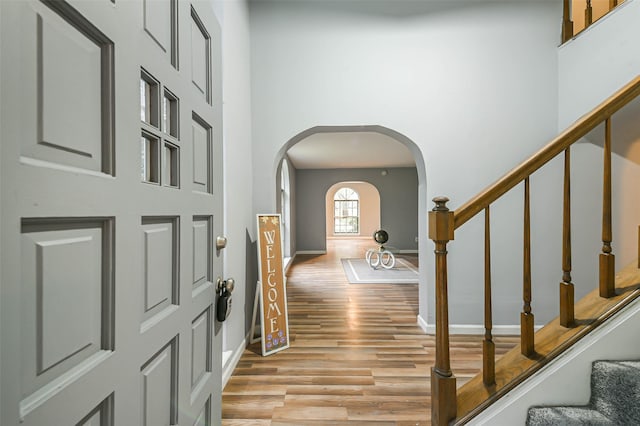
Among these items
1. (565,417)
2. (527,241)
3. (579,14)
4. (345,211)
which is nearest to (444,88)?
(579,14)

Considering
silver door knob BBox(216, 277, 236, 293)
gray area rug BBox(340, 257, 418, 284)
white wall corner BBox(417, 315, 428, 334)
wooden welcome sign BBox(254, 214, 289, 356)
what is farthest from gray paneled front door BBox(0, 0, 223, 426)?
gray area rug BBox(340, 257, 418, 284)

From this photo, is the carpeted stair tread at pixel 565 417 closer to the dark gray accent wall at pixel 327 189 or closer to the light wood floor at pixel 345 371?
the light wood floor at pixel 345 371

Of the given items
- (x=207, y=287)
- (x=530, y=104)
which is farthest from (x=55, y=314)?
(x=530, y=104)

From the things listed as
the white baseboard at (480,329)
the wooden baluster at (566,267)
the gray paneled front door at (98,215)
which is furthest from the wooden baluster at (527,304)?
the white baseboard at (480,329)

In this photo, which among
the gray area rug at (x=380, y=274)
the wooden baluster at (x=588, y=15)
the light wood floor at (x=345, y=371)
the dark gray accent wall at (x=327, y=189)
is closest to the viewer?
the light wood floor at (x=345, y=371)

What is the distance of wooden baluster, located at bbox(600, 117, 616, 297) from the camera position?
1.25 meters

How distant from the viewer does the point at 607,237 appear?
126cm

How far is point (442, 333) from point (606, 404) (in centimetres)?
66

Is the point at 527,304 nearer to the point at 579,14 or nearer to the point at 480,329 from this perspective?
the point at 480,329

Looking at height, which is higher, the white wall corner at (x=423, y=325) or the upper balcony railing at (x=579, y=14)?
the upper balcony railing at (x=579, y=14)

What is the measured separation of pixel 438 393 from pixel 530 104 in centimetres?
278

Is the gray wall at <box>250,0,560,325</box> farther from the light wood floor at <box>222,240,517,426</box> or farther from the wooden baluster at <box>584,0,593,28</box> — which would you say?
the light wood floor at <box>222,240,517,426</box>

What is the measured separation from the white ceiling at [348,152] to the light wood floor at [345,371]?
11.2 ft

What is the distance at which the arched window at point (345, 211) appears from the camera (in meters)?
14.2
